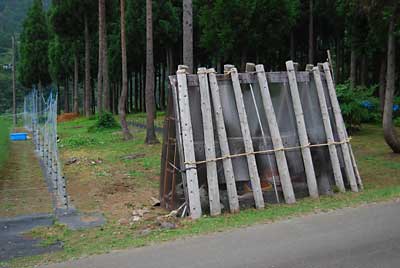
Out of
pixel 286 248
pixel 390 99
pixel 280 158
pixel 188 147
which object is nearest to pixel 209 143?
pixel 188 147

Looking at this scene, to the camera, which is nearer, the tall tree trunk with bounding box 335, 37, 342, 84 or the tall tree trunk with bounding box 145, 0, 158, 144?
the tall tree trunk with bounding box 145, 0, 158, 144

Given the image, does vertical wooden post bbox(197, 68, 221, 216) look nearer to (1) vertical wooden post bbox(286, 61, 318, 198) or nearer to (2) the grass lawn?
(2) the grass lawn

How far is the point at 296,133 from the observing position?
8.87m

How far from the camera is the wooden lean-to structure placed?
8.08 m

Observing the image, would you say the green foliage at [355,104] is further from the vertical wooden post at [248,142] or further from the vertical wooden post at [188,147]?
the vertical wooden post at [188,147]

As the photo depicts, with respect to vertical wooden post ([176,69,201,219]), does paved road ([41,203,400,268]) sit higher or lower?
lower

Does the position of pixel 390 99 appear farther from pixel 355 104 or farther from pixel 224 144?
pixel 224 144

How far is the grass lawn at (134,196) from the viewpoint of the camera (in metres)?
6.72

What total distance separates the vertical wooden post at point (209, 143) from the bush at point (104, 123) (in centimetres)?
1907

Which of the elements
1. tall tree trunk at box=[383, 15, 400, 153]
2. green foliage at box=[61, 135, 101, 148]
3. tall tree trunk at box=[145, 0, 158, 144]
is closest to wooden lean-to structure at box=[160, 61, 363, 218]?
tall tree trunk at box=[383, 15, 400, 153]

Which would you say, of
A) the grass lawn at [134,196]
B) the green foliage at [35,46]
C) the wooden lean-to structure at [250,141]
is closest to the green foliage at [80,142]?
the grass lawn at [134,196]

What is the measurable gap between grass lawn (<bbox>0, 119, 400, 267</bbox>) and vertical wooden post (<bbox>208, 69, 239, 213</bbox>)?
0.29m

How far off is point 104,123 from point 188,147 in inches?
774

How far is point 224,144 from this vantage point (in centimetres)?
810
